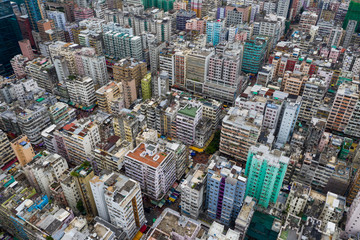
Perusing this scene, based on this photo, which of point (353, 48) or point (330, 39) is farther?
point (330, 39)

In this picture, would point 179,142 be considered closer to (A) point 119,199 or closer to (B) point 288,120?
(A) point 119,199

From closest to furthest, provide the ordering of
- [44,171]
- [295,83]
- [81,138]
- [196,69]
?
[44,171] → [81,138] → [295,83] → [196,69]

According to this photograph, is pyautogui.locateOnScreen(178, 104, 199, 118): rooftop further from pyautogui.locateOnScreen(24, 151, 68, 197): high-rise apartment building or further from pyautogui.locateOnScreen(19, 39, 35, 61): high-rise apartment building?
pyautogui.locateOnScreen(19, 39, 35, 61): high-rise apartment building

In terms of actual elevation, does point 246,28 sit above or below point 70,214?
above

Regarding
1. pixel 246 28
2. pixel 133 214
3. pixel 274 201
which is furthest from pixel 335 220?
pixel 246 28

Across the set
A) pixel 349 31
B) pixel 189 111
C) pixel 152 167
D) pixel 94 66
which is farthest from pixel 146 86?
pixel 349 31

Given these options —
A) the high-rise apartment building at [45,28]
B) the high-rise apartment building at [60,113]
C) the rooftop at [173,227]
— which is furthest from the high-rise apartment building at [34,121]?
the high-rise apartment building at [45,28]

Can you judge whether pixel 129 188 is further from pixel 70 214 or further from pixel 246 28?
pixel 246 28

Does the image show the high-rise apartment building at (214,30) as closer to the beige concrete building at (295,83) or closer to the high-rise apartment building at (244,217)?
the beige concrete building at (295,83)
